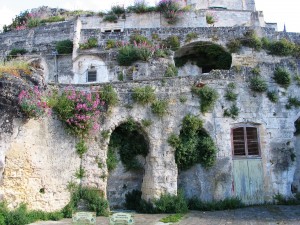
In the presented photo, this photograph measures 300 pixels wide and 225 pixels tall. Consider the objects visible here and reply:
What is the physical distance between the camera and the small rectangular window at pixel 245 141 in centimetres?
1432

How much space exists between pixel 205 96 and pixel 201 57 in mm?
8426

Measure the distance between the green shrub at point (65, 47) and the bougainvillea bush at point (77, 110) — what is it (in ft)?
29.8

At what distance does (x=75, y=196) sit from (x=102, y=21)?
15.5 m

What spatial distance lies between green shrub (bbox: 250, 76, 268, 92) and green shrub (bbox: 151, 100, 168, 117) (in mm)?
3699

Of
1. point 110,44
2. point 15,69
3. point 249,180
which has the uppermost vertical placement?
point 110,44

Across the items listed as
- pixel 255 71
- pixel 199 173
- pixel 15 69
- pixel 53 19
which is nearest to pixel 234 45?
pixel 255 71

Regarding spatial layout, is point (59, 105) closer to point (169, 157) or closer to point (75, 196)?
point (75, 196)

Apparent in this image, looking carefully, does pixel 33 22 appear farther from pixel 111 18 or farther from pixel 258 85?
pixel 258 85

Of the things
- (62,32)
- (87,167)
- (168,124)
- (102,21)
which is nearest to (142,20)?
(102,21)

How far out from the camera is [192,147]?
44.1ft

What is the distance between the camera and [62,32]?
73.2 ft

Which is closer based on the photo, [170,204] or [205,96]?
[170,204]

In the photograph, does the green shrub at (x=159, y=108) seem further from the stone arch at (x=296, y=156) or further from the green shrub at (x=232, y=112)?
the stone arch at (x=296, y=156)

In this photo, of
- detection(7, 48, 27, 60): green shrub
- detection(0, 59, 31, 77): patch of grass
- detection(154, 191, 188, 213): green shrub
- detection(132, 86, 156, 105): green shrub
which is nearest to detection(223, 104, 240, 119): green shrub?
detection(132, 86, 156, 105): green shrub
